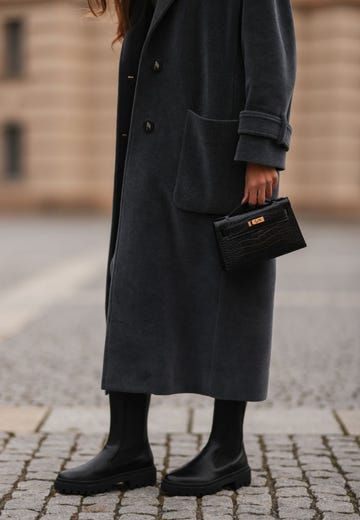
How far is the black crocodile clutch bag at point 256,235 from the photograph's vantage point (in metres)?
3.02

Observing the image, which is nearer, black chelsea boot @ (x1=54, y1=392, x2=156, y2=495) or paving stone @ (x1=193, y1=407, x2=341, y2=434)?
black chelsea boot @ (x1=54, y1=392, x2=156, y2=495)

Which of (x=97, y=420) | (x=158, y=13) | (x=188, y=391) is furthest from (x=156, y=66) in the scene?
(x=97, y=420)

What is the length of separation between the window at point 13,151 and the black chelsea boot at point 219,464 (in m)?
22.8

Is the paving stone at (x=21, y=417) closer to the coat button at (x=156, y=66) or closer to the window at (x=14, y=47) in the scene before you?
the coat button at (x=156, y=66)

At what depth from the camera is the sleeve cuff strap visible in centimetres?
298

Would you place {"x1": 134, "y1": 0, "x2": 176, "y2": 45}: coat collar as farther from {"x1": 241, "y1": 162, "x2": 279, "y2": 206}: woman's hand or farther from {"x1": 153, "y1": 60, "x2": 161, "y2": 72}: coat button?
{"x1": 241, "y1": 162, "x2": 279, "y2": 206}: woman's hand

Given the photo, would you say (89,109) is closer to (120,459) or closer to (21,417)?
(21,417)

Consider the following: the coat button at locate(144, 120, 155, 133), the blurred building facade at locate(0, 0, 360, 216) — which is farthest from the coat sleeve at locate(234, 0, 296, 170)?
the blurred building facade at locate(0, 0, 360, 216)

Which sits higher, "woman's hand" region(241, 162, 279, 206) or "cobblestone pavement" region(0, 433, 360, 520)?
"woman's hand" region(241, 162, 279, 206)

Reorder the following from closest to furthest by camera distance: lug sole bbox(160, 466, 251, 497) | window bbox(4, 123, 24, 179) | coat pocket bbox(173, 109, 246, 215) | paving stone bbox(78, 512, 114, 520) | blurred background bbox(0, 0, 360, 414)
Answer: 1. paving stone bbox(78, 512, 114, 520)
2. coat pocket bbox(173, 109, 246, 215)
3. lug sole bbox(160, 466, 251, 497)
4. blurred background bbox(0, 0, 360, 414)
5. window bbox(4, 123, 24, 179)

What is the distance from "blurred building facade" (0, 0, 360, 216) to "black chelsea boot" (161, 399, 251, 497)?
70.4ft

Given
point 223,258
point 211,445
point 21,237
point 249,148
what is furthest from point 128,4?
point 21,237

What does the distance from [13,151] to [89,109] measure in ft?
6.96

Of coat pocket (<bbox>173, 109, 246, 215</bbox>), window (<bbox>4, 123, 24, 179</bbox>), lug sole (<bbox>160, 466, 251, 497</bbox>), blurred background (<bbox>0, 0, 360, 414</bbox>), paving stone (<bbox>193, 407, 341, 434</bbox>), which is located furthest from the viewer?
window (<bbox>4, 123, 24, 179</bbox>)
